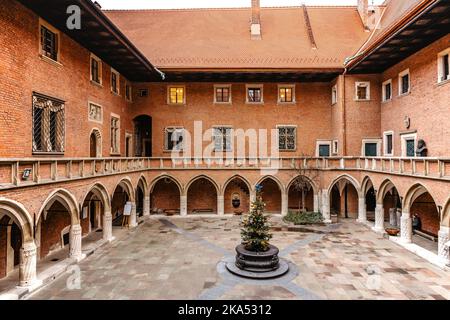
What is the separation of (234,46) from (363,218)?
1711 centimetres

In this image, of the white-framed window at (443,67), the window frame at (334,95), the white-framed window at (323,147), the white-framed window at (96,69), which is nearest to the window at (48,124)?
the white-framed window at (96,69)

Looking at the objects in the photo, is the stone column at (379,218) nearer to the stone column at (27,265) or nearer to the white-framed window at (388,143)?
the white-framed window at (388,143)

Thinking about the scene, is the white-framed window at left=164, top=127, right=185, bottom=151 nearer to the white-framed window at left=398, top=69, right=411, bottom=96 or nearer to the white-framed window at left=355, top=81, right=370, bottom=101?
the white-framed window at left=355, top=81, right=370, bottom=101

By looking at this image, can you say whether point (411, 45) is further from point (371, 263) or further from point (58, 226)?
point (58, 226)

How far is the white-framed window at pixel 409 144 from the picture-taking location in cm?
1830

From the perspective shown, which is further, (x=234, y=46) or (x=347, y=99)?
(x=234, y=46)

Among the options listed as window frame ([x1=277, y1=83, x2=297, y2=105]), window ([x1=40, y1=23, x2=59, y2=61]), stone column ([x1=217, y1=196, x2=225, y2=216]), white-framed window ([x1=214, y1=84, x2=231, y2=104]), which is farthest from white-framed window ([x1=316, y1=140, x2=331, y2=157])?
window ([x1=40, y1=23, x2=59, y2=61])

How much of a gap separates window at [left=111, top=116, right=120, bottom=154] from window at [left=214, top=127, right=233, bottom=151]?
7.80 meters

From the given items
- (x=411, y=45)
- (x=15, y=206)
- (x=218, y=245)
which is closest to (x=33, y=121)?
Result: (x=15, y=206)

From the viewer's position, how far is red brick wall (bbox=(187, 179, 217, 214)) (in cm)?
2523

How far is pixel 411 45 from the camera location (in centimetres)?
1725

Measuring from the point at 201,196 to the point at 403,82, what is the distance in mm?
17130

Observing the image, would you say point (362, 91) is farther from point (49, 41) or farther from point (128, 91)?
point (49, 41)

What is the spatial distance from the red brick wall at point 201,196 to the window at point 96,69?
1110cm
